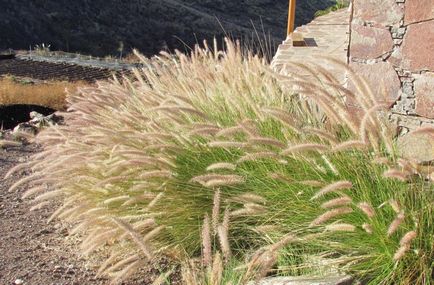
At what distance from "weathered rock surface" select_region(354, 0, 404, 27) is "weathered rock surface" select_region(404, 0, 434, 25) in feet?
0.16

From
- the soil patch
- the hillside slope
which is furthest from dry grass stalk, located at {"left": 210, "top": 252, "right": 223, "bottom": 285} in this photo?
the hillside slope

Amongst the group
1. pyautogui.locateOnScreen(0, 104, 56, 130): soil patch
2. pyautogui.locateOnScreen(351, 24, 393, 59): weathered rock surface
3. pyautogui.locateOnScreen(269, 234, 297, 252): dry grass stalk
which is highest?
pyautogui.locateOnScreen(351, 24, 393, 59): weathered rock surface

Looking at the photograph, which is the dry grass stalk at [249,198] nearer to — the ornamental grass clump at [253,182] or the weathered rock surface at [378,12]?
the ornamental grass clump at [253,182]

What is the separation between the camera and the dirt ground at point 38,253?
384 cm

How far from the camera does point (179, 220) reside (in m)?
3.80

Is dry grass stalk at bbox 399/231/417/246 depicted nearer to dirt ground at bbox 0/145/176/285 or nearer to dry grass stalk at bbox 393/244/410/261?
dry grass stalk at bbox 393/244/410/261

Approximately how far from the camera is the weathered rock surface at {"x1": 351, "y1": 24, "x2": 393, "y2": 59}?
4.41 m

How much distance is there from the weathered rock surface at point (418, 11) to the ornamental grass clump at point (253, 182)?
2.27 feet

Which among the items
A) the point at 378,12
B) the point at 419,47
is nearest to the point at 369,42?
the point at 378,12

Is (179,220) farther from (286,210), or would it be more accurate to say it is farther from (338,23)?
(338,23)

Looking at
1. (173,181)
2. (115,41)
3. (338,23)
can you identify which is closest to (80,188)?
(173,181)

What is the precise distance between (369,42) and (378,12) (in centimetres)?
20

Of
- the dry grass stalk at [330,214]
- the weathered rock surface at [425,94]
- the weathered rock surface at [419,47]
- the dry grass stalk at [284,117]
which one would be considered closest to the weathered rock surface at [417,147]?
the weathered rock surface at [425,94]

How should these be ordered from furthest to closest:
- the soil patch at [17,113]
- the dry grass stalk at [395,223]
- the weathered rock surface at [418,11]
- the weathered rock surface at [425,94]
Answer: the soil patch at [17,113]
the weathered rock surface at [425,94]
the weathered rock surface at [418,11]
the dry grass stalk at [395,223]
